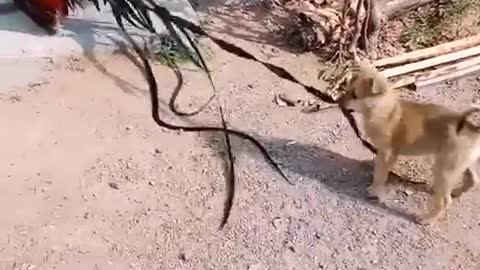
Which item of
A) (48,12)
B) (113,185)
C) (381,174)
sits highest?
(381,174)

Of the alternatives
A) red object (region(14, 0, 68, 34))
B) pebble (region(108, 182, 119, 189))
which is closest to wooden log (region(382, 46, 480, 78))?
pebble (region(108, 182, 119, 189))

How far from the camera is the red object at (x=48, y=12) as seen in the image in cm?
324

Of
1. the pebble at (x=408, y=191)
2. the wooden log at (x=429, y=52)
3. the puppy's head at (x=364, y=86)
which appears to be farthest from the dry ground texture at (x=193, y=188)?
the puppy's head at (x=364, y=86)

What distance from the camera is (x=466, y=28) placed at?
11.1ft

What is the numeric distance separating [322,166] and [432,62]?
62 cm

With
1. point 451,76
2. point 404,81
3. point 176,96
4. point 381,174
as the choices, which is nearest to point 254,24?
point 176,96

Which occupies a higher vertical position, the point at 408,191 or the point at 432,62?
the point at 432,62

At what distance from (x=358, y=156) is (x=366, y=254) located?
15.7 inches

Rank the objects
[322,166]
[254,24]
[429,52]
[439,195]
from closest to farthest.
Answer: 1. [439,195]
2. [322,166]
3. [429,52]
4. [254,24]

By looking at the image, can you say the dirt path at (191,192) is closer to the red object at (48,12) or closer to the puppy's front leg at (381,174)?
the puppy's front leg at (381,174)

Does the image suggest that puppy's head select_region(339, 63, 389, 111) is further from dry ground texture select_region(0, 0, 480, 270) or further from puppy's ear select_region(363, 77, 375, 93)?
dry ground texture select_region(0, 0, 480, 270)

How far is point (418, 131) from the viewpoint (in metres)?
2.55

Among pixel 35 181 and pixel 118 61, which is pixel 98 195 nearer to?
pixel 35 181

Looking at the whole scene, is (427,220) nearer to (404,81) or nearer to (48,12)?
(404,81)
